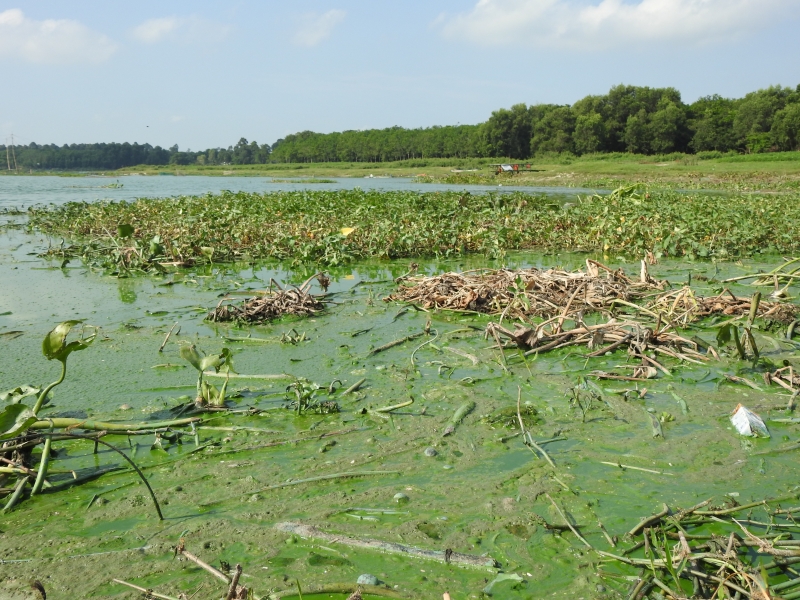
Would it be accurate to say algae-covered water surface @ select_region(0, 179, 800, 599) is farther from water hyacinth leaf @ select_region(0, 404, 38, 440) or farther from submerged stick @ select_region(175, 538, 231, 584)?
water hyacinth leaf @ select_region(0, 404, 38, 440)

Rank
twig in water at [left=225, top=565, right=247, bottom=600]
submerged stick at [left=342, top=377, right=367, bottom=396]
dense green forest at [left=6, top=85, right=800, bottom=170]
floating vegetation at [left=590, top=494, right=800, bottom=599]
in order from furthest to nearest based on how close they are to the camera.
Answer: dense green forest at [left=6, top=85, right=800, bottom=170] → submerged stick at [left=342, top=377, right=367, bottom=396] → floating vegetation at [left=590, top=494, right=800, bottom=599] → twig in water at [left=225, top=565, right=247, bottom=600]

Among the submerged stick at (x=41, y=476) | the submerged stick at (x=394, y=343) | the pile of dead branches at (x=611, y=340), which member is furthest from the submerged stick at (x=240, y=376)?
the pile of dead branches at (x=611, y=340)

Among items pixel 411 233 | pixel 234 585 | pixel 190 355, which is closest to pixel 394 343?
pixel 190 355

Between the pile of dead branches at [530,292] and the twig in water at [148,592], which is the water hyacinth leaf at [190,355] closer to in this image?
the twig in water at [148,592]

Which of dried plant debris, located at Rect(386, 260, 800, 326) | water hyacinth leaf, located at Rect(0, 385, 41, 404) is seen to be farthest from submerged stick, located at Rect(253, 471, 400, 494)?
dried plant debris, located at Rect(386, 260, 800, 326)

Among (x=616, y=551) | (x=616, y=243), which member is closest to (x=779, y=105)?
(x=616, y=243)

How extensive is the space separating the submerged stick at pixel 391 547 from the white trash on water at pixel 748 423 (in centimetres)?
196

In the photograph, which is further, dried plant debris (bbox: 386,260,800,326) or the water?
the water

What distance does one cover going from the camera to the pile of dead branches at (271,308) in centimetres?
590

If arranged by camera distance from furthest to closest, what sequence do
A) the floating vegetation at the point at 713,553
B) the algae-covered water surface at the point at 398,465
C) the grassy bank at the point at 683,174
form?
the grassy bank at the point at 683,174
the algae-covered water surface at the point at 398,465
the floating vegetation at the point at 713,553

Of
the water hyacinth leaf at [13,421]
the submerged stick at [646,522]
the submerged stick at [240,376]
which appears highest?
the water hyacinth leaf at [13,421]

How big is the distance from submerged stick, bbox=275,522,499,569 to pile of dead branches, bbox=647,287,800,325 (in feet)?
11.6

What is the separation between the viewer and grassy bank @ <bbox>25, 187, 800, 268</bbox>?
9.56 meters

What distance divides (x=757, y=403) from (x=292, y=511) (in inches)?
116
